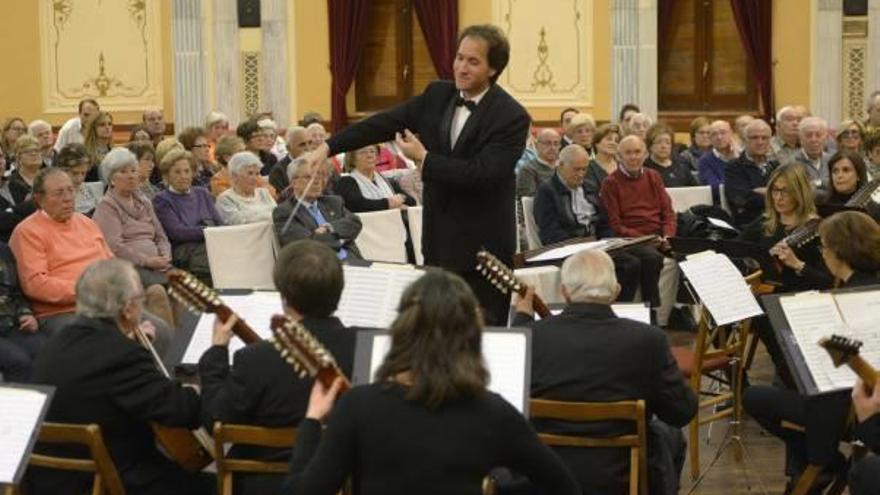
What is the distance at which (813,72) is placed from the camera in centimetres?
1419

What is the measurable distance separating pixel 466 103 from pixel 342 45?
9.73m

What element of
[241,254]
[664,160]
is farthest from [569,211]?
[241,254]

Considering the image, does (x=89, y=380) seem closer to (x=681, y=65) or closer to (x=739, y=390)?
(x=739, y=390)

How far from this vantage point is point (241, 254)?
7.70 m

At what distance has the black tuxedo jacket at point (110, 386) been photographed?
13.0ft

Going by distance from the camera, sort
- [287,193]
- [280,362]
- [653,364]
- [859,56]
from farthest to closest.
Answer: [859,56]
[287,193]
[653,364]
[280,362]

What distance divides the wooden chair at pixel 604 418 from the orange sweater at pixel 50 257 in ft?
10.4

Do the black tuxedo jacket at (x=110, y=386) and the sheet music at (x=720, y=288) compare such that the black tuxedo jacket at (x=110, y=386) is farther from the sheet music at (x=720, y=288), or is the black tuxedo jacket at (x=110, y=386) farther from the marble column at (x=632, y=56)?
the marble column at (x=632, y=56)

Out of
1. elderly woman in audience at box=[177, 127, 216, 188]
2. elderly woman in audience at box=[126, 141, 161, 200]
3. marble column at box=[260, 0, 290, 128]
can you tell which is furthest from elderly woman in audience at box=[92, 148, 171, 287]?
marble column at box=[260, 0, 290, 128]

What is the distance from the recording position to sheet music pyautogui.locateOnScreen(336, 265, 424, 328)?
4.60 metres

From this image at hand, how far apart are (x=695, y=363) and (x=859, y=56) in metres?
8.87

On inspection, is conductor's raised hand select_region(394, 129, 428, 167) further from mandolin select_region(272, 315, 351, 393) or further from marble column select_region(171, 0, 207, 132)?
marble column select_region(171, 0, 207, 132)

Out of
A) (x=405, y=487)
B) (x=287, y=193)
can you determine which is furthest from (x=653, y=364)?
(x=287, y=193)

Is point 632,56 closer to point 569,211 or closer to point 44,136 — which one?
point 569,211
